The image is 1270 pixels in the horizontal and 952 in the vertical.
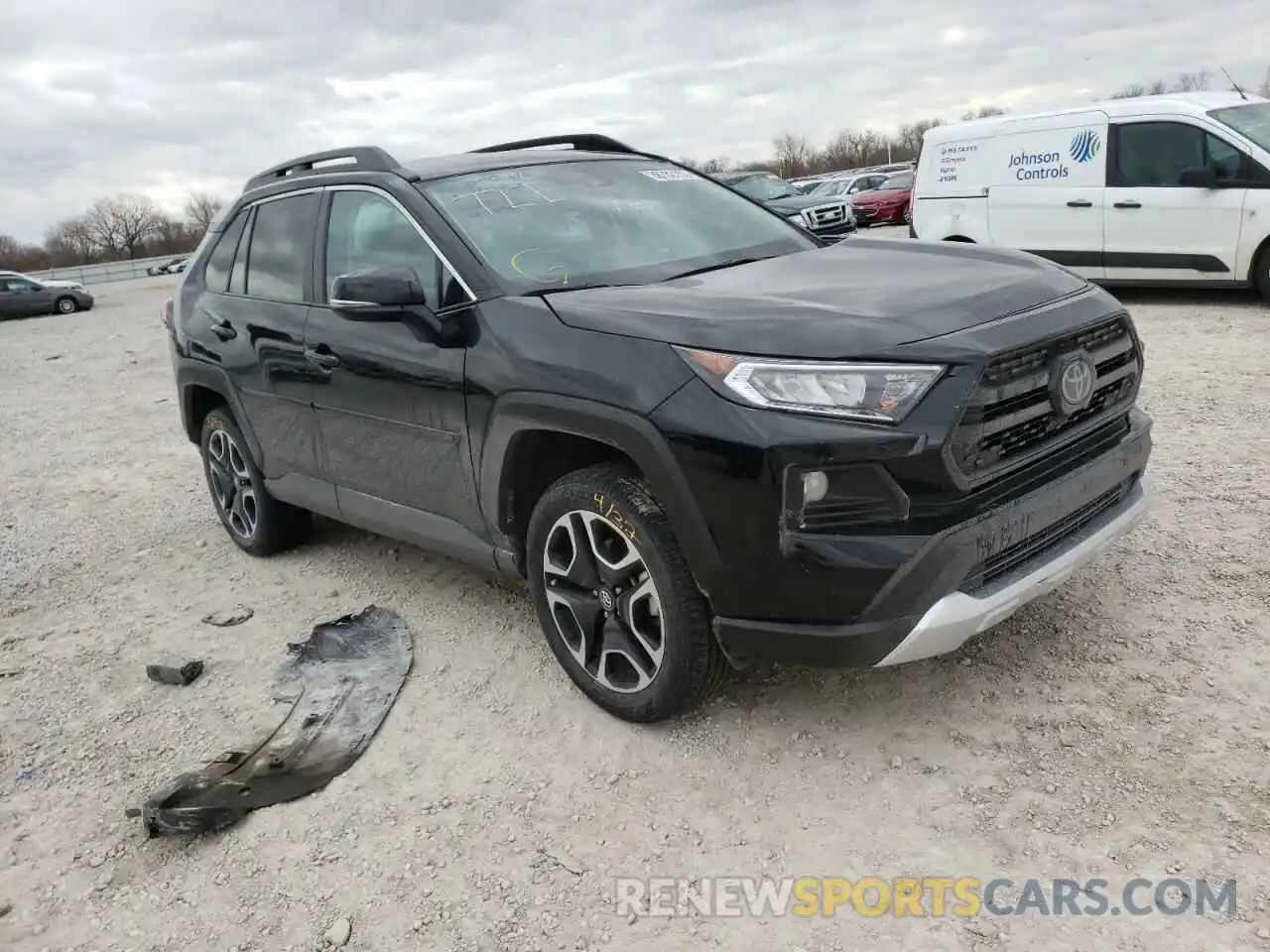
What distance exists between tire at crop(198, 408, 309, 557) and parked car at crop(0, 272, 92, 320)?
27.6 meters

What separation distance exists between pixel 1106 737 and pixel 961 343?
47.4 inches

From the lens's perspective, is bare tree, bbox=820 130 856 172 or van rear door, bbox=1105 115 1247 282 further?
bare tree, bbox=820 130 856 172

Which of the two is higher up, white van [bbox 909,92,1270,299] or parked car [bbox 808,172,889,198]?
white van [bbox 909,92,1270,299]

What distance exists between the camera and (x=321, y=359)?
4.01m

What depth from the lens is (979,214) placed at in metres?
10.6

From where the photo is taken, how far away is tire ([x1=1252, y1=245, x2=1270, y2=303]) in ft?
28.3

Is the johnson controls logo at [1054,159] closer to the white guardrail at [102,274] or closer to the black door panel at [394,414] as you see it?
the black door panel at [394,414]

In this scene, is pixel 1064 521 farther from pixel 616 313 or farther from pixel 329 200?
pixel 329 200

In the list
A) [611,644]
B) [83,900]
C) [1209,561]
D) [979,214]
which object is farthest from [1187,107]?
[83,900]

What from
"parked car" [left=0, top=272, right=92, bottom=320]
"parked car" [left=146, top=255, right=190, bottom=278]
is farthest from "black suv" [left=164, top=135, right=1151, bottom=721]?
"parked car" [left=146, top=255, right=190, bottom=278]

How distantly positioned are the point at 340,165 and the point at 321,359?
878 mm

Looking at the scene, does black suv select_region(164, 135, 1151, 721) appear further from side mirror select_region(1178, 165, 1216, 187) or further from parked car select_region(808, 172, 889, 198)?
parked car select_region(808, 172, 889, 198)

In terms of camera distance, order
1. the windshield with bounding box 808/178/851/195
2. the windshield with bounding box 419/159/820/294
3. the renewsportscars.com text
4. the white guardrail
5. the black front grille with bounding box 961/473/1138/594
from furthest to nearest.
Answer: the white guardrail < the windshield with bounding box 808/178/851/195 < the windshield with bounding box 419/159/820/294 < the black front grille with bounding box 961/473/1138/594 < the renewsportscars.com text

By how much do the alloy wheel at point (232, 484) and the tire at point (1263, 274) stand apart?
820cm
